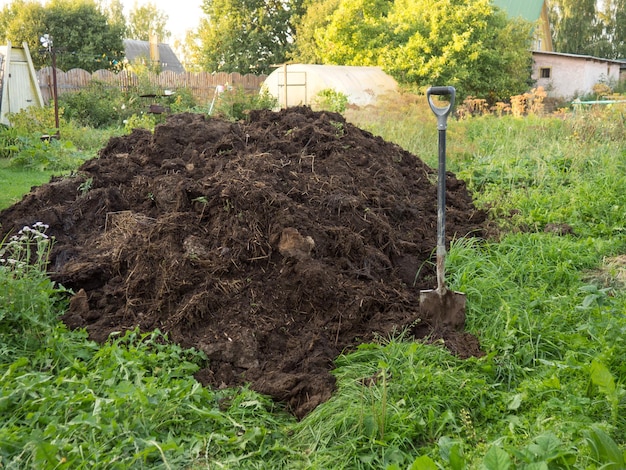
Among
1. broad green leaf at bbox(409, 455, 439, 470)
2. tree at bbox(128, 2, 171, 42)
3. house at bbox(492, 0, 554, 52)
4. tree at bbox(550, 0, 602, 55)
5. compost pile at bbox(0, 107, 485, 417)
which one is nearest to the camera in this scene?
broad green leaf at bbox(409, 455, 439, 470)

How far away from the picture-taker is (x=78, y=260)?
4.55 m

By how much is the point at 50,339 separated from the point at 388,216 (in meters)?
2.99

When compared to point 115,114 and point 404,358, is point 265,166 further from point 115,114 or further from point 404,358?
point 115,114

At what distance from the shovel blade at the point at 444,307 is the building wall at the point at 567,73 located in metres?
29.0

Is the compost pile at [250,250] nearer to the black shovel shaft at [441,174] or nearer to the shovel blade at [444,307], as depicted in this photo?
the shovel blade at [444,307]

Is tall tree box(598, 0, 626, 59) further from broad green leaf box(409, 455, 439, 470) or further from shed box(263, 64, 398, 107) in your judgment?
broad green leaf box(409, 455, 439, 470)

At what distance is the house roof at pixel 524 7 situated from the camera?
35.2m

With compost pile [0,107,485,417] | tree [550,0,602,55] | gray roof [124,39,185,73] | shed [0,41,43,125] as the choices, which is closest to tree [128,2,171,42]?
gray roof [124,39,185,73]

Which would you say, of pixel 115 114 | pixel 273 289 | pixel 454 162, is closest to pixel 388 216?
pixel 273 289

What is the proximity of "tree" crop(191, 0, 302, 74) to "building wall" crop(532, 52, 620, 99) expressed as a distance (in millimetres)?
15637

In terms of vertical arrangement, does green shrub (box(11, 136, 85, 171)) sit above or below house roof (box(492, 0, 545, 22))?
below

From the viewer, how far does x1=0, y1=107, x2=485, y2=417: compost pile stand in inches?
146

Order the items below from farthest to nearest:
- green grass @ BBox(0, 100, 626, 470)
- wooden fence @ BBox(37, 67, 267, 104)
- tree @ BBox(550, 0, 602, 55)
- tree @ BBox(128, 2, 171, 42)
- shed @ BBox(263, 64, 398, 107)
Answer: tree @ BBox(128, 2, 171, 42)
tree @ BBox(550, 0, 602, 55)
shed @ BBox(263, 64, 398, 107)
wooden fence @ BBox(37, 67, 267, 104)
green grass @ BBox(0, 100, 626, 470)

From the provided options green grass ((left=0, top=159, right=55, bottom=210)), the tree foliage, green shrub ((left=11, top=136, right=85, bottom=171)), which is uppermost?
the tree foliage
